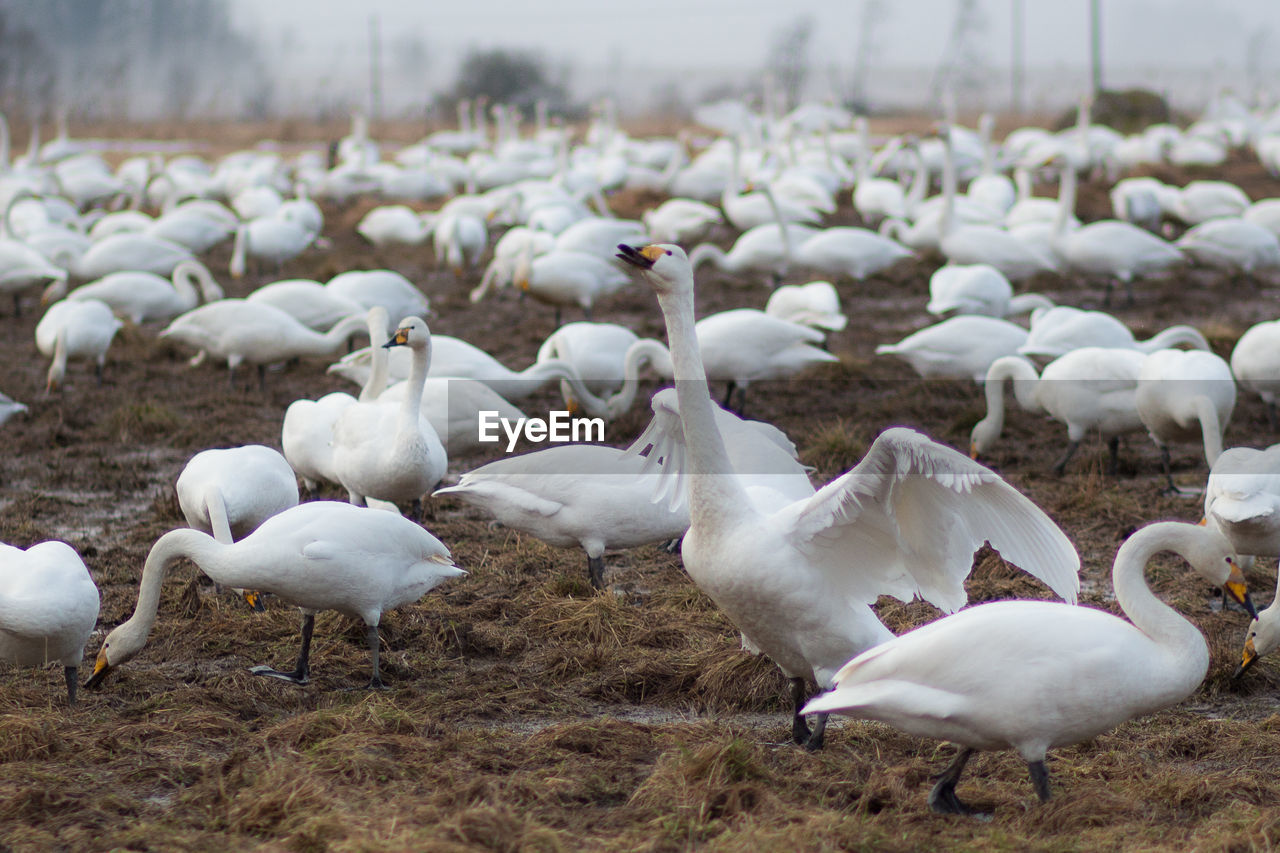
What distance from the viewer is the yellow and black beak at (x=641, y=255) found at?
4.28 metres

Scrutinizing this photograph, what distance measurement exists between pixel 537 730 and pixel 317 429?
3229mm

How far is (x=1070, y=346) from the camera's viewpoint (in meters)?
9.42

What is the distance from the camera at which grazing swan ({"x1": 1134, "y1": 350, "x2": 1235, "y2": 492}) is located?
7586mm

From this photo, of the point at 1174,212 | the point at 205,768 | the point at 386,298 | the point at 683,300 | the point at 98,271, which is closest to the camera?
the point at 205,768

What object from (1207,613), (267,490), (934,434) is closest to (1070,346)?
(934,434)

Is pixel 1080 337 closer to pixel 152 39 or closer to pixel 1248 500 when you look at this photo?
pixel 1248 500

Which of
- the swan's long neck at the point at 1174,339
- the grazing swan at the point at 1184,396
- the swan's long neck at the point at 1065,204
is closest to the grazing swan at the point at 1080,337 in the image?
the swan's long neck at the point at 1174,339

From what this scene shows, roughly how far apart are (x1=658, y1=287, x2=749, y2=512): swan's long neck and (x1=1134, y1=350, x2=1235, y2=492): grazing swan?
3927 mm

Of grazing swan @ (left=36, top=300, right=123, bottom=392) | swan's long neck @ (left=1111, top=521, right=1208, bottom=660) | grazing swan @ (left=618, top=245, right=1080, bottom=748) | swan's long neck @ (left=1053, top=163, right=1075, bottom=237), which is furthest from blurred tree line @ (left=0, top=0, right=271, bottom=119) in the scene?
swan's long neck @ (left=1111, top=521, right=1208, bottom=660)

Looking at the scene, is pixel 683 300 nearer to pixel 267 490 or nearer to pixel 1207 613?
pixel 267 490

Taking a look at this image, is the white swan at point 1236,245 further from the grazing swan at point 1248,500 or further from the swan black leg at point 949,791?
the swan black leg at point 949,791

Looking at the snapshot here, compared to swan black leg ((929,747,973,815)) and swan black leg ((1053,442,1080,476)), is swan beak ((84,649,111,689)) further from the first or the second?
swan black leg ((1053,442,1080,476))

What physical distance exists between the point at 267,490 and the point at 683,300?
2.59 meters

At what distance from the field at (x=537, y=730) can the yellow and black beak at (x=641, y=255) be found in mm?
1530
